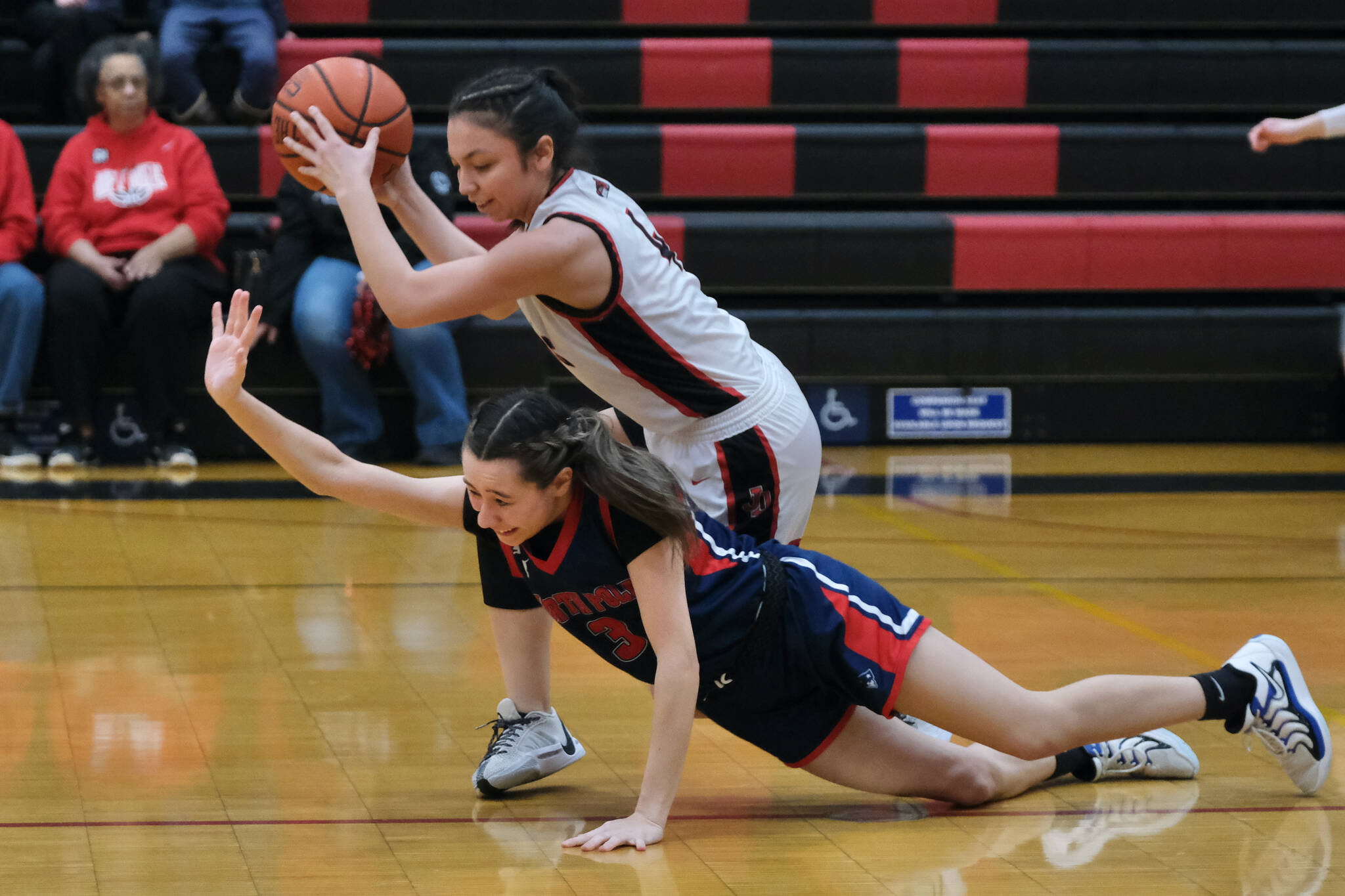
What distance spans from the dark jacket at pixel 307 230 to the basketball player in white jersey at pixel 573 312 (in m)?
3.74

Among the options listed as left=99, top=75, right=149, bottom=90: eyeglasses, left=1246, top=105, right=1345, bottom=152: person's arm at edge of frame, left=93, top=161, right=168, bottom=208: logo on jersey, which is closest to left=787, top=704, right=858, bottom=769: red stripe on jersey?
left=1246, top=105, right=1345, bottom=152: person's arm at edge of frame

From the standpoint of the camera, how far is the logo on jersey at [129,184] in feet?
21.0

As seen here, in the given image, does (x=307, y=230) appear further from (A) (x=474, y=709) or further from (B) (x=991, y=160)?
(A) (x=474, y=709)

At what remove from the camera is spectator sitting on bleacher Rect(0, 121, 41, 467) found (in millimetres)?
6215

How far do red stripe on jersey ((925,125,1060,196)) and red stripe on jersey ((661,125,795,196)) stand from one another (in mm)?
703

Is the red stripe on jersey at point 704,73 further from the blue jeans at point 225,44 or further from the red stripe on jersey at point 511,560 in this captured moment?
the red stripe on jersey at point 511,560

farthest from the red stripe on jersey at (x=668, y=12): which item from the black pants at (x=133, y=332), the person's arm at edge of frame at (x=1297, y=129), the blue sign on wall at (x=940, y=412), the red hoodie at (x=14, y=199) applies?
the person's arm at edge of frame at (x=1297, y=129)

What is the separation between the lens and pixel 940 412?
23.7 feet

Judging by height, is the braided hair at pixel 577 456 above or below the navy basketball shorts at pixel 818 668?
above

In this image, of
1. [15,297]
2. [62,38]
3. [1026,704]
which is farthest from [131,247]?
[1026,704]

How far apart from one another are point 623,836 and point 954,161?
5.71 meters

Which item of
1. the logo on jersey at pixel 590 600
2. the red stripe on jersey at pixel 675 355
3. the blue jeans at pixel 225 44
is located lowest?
the logo on jersey at pixel 590 600

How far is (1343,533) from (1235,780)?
2595 millimetres

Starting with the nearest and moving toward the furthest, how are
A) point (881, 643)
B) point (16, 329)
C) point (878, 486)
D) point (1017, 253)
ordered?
point (881, 643) → point (878, 486) → point (16, 329) → point (1017, 253)
